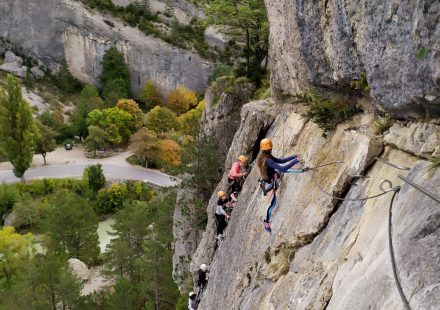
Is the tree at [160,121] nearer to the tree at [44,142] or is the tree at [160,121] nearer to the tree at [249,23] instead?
the tree at [44,142]

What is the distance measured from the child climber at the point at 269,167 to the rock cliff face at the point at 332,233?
0.59 ft

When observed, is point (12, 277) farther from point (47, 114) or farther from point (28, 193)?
point (47, 114)

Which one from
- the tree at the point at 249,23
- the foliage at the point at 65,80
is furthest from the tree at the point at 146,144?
the tree at the point at 249,23

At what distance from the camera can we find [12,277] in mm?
26750

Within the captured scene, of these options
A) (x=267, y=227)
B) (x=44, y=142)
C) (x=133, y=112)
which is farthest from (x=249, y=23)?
(x=133, y=112)

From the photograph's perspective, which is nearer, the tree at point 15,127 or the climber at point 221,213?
the climber at point 221,213

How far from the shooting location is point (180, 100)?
169ft

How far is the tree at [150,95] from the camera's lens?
53.8 m

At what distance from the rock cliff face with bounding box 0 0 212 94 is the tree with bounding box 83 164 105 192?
18.3m

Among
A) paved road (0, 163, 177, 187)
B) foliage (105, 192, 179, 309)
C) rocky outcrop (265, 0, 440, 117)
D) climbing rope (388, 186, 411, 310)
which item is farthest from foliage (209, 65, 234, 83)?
climbing rope (388, 186, 411, 310)

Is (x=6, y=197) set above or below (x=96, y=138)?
below

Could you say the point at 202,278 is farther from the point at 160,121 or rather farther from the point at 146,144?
the point at 160,121

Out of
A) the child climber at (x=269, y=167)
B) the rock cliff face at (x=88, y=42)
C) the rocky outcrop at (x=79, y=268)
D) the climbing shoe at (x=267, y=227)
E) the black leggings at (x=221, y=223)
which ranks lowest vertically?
the rocky outcrop at (x=79, y=268)

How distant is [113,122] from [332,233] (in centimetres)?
4170
